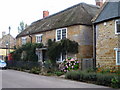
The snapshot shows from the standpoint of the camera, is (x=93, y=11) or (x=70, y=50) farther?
(x=93, y=11)

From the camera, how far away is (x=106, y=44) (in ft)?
62.0

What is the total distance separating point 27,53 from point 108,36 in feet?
48.5

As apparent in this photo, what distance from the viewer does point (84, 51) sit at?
2261 cm

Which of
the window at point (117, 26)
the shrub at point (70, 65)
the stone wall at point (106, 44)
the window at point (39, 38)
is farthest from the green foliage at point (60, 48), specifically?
the window at point (117, 26)

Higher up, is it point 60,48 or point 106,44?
point 106,44

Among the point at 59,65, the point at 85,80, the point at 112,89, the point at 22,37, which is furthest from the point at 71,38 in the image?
the point at 22,37

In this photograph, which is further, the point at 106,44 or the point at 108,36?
the point at 106,44

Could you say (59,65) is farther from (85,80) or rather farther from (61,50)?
(85,80)

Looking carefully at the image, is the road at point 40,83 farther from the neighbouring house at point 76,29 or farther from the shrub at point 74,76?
the neighbouring house at point 76,29

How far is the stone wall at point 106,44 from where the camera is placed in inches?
714

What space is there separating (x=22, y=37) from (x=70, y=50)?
602 inches

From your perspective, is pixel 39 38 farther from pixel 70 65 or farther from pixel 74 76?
pixel 74 76

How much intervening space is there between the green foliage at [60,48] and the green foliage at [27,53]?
3.61 m

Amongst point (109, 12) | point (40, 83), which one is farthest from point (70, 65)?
point (40, 83)
